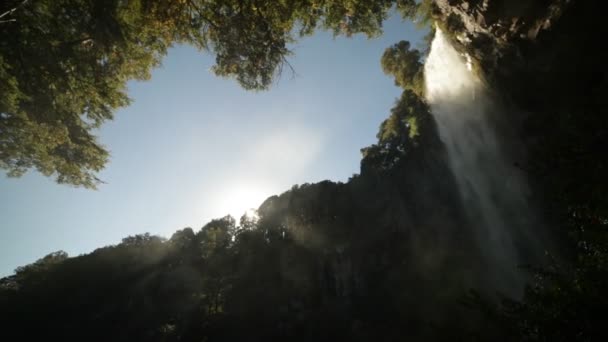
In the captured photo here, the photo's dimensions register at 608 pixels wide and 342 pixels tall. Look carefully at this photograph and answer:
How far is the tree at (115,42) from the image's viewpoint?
9.47 m

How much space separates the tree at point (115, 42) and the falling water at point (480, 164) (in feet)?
34.9

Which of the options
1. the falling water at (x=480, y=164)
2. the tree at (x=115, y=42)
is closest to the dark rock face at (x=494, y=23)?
the falling water at (x=480, y=164)

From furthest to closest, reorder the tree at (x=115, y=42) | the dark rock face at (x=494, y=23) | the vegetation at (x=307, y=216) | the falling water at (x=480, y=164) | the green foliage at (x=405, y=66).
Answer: the green foliage at (x=405, y=66) < the falling water at (x=480, y=164) < the dark rock face at (x=494, y=23) < the tree at (x=115, y=42) < the vegetation at (x=307, y=216)

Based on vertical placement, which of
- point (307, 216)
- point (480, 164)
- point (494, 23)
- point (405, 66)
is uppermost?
point (405, 66)

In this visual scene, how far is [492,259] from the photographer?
23.5 meters

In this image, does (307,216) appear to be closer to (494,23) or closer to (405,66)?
(405,66)

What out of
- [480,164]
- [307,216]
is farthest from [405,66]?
[307,216]

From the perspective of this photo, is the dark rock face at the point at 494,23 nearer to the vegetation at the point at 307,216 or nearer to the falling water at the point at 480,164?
the vegetation at the point at 307,216

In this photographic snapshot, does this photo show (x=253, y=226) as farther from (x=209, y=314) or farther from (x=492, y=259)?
(x=492, y=259)

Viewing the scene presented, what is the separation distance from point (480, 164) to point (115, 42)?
74.6ft

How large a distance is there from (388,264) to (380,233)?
3.72 m

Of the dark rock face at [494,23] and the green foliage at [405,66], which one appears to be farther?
the green foliage at [405,66]

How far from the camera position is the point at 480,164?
21.2 meters

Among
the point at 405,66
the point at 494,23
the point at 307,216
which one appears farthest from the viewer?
the point at 307,216
